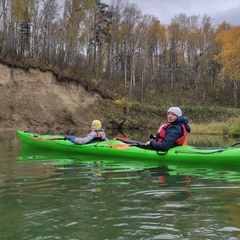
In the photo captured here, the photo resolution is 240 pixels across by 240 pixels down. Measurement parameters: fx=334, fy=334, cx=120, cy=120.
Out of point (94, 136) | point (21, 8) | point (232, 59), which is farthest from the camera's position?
point (232, 59)

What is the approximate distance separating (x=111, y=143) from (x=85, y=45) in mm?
27337

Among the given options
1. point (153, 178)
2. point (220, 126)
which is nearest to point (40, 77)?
point (220, 126)

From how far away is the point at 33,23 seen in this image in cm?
2852

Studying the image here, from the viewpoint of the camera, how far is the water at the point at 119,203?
296 cm

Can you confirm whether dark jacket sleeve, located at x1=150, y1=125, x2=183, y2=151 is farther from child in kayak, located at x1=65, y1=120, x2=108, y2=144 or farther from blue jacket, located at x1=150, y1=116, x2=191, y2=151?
child in kayak, located at x1=65, y1=120, x2=108, y2=144

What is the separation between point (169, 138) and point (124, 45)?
101 ft

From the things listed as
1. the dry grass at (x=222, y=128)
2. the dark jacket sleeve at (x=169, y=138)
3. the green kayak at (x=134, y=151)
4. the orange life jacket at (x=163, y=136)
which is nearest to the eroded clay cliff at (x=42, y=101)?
the dry grass at (x=222, y=128)

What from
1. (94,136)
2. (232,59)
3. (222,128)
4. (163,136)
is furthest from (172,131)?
(232,59)

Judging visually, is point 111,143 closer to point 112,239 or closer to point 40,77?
point 112,239

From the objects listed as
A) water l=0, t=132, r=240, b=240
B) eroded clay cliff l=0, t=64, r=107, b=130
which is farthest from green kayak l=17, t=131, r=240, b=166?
eroded clay cliff l=0, t=64, r=107, b=130

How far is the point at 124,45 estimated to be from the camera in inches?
1452

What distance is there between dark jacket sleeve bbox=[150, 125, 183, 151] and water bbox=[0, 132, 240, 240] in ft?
2.82

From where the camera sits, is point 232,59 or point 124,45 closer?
point 232,59

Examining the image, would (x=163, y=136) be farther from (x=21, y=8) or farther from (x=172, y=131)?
(x=21, y=8)
